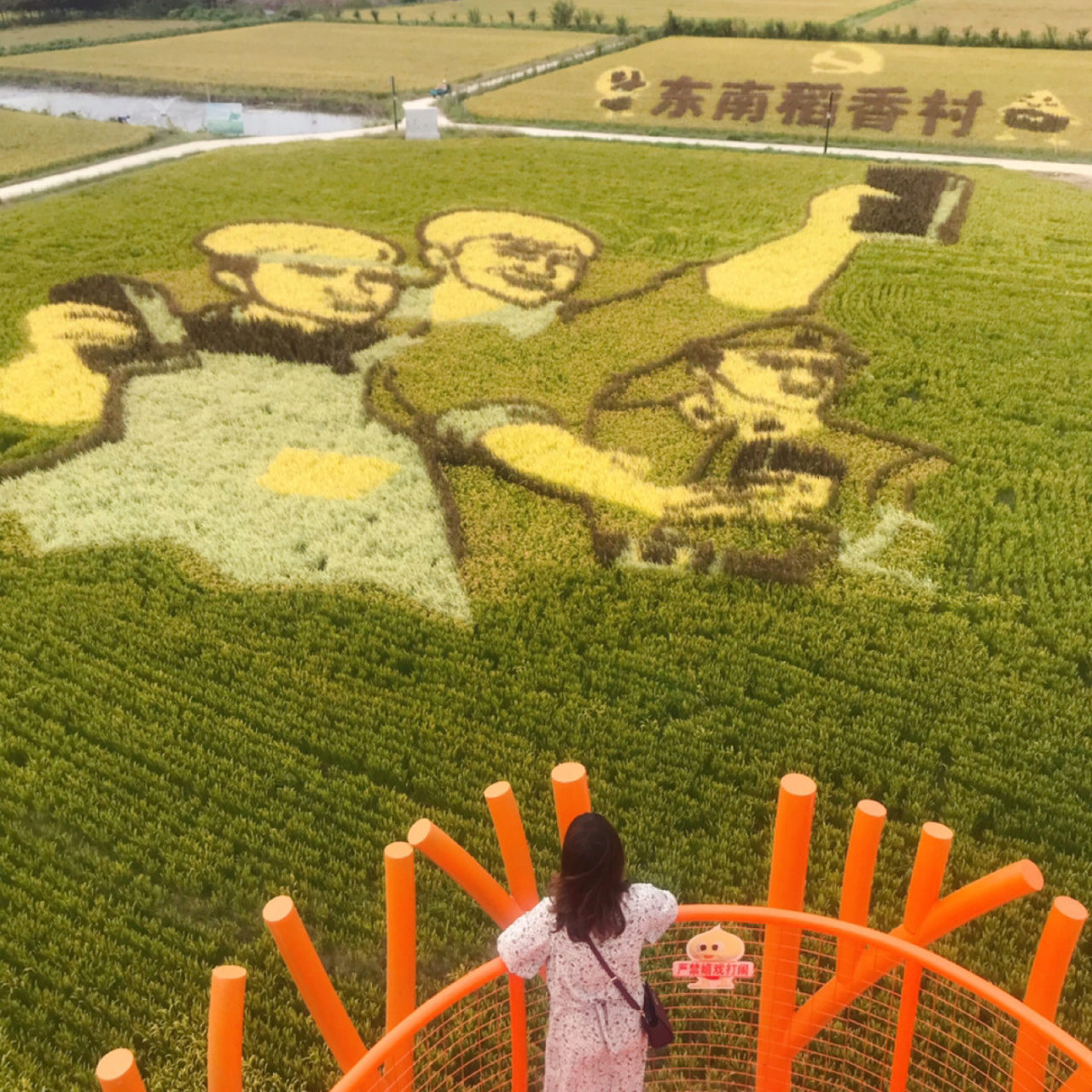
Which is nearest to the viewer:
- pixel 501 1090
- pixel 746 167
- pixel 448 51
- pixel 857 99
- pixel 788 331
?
pixel 501 1090

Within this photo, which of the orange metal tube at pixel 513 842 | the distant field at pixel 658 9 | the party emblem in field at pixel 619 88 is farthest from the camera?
the distant field at pixel 658 9

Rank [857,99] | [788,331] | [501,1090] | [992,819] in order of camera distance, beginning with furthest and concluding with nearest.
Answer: [857,99] < [788,331] < [992,819] < [501,1090]

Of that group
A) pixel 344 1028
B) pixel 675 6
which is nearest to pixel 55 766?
pixel 344 1028

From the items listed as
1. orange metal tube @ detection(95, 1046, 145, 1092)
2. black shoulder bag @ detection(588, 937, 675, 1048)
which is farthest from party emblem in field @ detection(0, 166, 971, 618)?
orange metal tube @ detection(95, 1046, 145, 1092)

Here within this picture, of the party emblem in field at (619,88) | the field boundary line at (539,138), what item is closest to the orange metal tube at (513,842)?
the field boundary line at (539,138)

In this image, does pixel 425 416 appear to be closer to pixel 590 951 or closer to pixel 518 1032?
pixel 518 1032

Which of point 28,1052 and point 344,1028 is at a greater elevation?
point 344,1028

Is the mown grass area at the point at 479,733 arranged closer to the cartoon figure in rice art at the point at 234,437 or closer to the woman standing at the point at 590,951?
the cartoon figure in rice art at the point at 234,437

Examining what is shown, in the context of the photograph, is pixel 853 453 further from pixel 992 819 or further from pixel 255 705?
pixel 255 705
